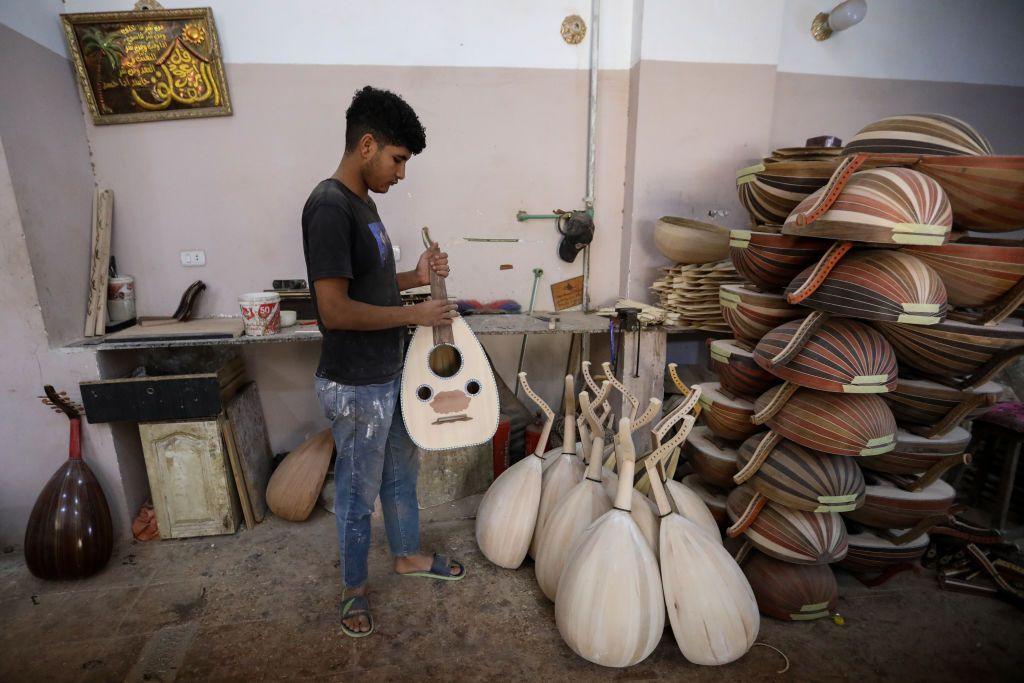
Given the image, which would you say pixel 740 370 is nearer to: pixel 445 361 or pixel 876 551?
pixel 876 551

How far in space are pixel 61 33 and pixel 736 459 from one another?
431cm

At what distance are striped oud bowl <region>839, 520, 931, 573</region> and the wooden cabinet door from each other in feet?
11.0

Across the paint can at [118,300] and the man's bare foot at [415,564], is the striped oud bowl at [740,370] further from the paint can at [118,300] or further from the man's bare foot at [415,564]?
the paint can at [118,300]

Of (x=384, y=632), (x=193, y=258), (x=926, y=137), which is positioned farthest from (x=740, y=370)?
(x=193, y=258)

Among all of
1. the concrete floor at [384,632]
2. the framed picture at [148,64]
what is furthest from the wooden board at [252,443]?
the framed picture at [148,64]

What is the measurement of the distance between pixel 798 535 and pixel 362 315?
2.04 m

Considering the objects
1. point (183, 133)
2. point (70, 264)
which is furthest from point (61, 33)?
point (70, 264)

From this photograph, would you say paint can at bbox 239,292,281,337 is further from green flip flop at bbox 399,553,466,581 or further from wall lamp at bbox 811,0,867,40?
wall lamp at bbox 811,0,867,40

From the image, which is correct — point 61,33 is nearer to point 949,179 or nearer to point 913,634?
point 949,179

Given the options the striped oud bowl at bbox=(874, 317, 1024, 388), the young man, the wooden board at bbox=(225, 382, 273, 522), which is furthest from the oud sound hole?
the striped oud bowl at bbox=(874, 317, 1024, 388)

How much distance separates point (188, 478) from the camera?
2.76 metres

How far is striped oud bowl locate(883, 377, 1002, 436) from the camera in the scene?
78.0 inches

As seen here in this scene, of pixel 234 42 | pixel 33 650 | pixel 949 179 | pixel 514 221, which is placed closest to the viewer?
pixel 949 179

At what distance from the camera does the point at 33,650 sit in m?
2.08
